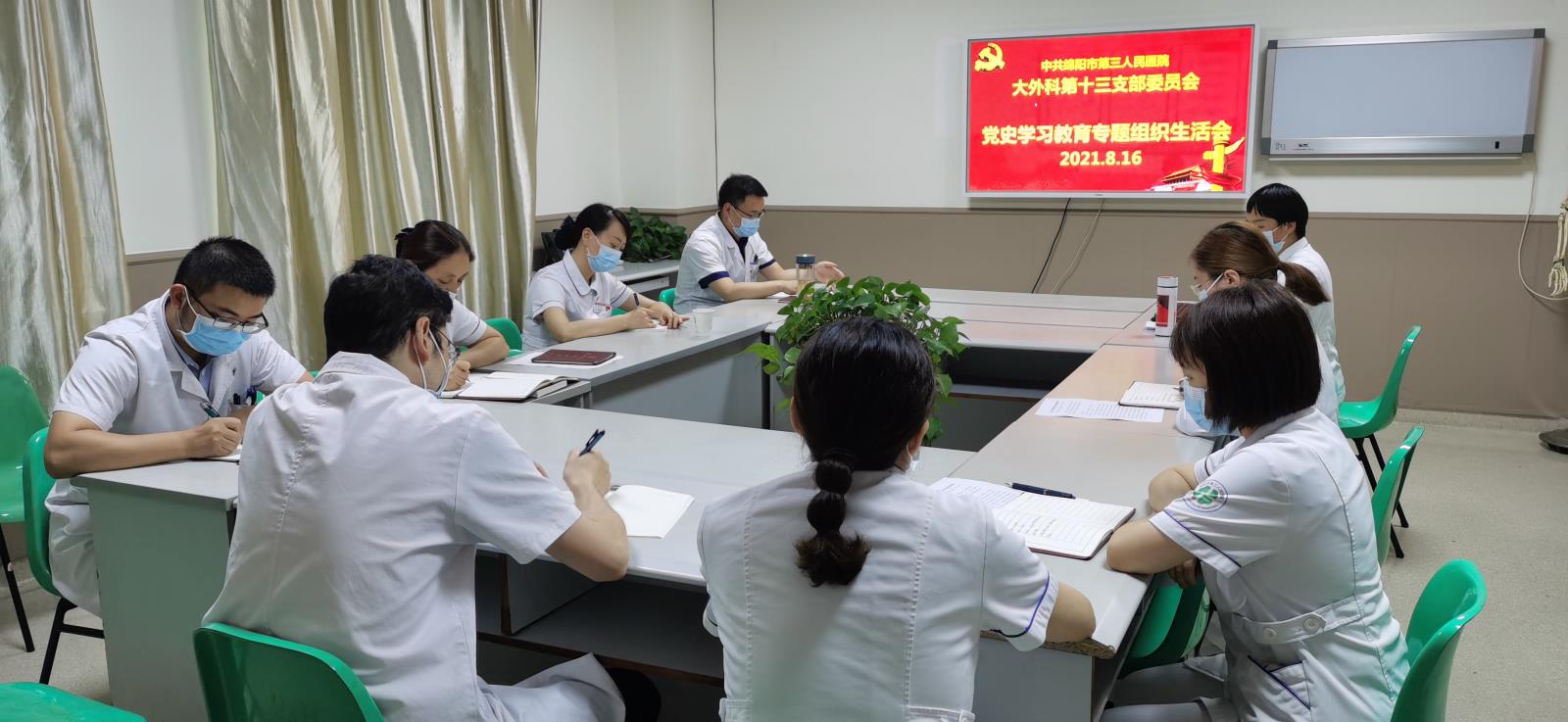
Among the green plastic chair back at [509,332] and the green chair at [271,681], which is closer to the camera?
the green chair at [271,681]

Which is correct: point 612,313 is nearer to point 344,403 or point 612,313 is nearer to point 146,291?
point 146,291

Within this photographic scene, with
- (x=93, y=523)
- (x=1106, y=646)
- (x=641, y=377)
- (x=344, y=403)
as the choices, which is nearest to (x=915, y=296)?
(x=641, y=377)

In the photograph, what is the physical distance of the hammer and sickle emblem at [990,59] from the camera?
5.67m

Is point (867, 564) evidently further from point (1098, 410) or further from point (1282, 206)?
point (1282, 206)

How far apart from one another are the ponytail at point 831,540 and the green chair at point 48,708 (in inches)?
31.7

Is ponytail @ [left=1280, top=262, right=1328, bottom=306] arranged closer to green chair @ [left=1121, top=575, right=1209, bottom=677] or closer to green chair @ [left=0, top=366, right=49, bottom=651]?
green chair @ [left=1121, top=575, right=1209, bottom=677]

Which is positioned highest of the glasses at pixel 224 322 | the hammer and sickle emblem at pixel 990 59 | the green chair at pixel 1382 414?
the hammer and sickle emblem at pixel 990 59

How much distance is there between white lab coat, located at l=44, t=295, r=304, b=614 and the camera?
2268 mm

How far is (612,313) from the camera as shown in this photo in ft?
14.3

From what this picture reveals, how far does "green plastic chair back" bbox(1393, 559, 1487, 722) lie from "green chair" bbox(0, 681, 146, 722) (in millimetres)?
1555

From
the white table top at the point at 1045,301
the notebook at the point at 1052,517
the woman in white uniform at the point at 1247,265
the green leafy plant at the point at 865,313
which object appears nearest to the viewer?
the notebook at the point at 1052,517

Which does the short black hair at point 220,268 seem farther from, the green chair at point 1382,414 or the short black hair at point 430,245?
the green chair at point 1382,414

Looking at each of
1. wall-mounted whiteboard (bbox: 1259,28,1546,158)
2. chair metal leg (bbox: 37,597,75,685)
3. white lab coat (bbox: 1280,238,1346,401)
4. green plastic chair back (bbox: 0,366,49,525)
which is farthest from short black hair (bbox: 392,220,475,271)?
wall-mounted whiteboard (bbox: 1259,28,1546,158)

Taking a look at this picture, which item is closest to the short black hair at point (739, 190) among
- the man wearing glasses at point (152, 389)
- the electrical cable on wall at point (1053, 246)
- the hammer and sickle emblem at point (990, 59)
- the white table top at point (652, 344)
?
Answer: the white table top at point (652, 344)
